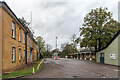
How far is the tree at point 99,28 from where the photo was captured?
28.4m

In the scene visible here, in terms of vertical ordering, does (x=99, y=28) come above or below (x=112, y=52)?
above

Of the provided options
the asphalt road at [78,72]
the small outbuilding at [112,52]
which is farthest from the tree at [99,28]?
the asphalt road at [78,72]

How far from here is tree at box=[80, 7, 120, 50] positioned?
28.4 m

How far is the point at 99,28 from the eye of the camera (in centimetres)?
2867

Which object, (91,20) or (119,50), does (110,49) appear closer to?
(119,50)

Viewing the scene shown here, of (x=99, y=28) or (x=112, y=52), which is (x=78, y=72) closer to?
(x=112, y=52)

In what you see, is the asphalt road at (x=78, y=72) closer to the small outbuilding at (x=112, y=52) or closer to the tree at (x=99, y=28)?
the small outbuilding at (x=112, y=52)

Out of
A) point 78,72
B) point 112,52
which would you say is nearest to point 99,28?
point 112,52

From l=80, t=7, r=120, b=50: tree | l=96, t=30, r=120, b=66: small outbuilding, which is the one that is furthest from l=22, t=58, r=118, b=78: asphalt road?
l=80, t=7, r=120, b=50: tree

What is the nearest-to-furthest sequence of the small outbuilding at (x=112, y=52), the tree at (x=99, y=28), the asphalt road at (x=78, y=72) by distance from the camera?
the asphalt road at (x=78, y=72)
the small outbuilding at (x=112, y=52)
the tree at (x=99, y=28)

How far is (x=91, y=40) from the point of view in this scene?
2988cm

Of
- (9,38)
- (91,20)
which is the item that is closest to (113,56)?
(91,20)

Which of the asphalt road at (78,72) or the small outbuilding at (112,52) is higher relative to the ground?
the small outbuilding at (112,52)

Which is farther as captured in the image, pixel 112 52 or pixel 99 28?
pixel 99 28
